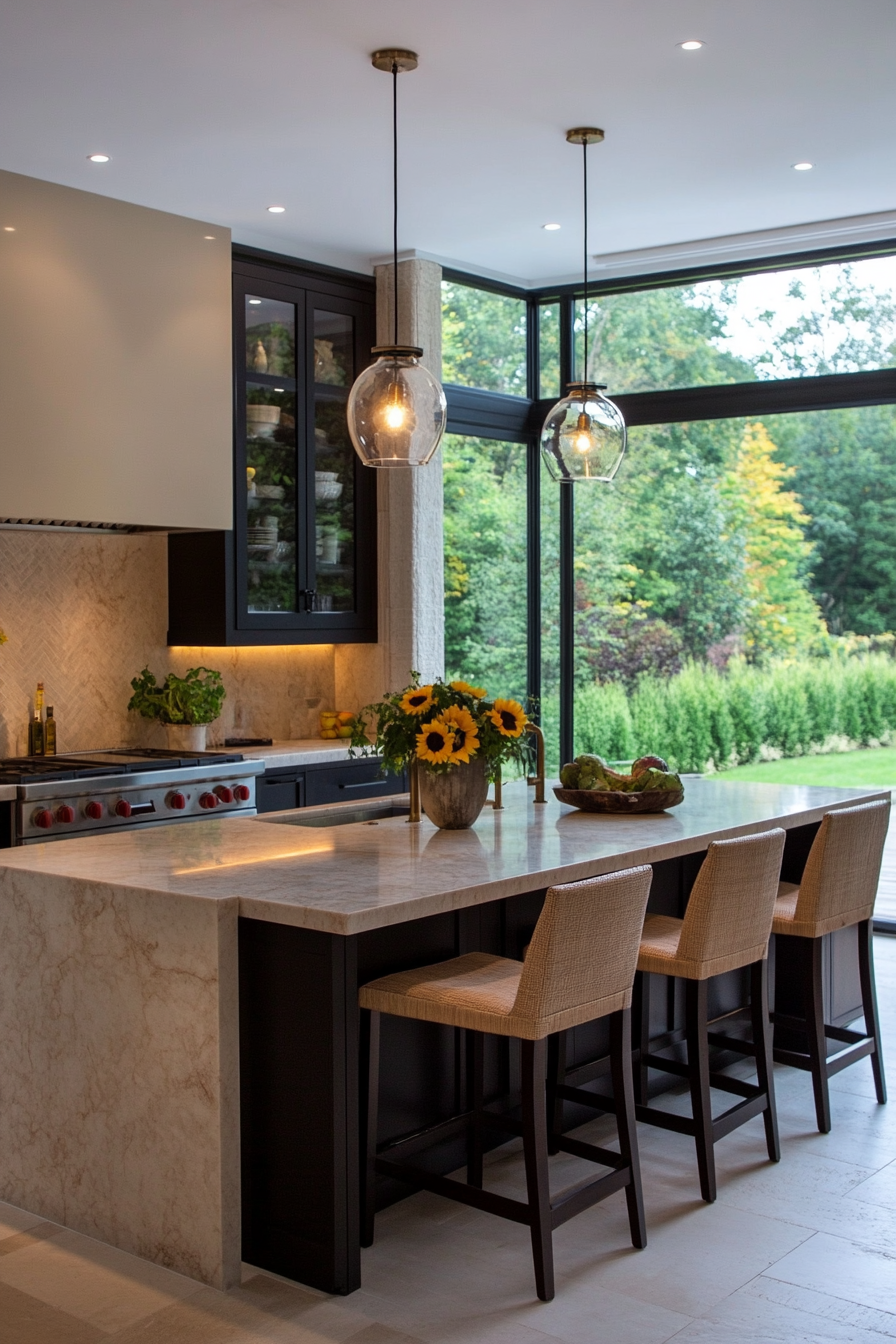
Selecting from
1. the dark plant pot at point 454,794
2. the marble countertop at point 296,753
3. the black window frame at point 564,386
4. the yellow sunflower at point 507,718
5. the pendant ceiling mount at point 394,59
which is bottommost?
the marble countertop at point 296,753

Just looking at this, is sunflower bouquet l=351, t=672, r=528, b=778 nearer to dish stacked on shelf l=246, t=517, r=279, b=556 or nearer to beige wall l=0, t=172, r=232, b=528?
beige wall l=0, t=172, r=232, b=528

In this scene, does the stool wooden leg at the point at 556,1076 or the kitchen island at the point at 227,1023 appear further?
the stool wooden leg at the point at 556,1076

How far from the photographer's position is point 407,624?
6.29 metres

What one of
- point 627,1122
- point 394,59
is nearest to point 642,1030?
point 627,1122

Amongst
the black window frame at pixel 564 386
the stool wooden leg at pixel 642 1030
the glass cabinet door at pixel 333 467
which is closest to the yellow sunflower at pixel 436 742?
the stool wooden leg at pixel 642 1030

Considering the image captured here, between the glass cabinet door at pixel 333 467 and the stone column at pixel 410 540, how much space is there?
0.17m

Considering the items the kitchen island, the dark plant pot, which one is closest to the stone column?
the dark plant pot

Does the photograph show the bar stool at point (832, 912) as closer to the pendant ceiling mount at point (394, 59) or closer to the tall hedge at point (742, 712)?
the tall hedge at point (742, 712)

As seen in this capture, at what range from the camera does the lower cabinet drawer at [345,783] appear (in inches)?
225

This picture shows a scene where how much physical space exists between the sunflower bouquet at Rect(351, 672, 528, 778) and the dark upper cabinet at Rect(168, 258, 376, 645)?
6.96ft

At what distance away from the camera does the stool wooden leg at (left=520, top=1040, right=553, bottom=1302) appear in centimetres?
285

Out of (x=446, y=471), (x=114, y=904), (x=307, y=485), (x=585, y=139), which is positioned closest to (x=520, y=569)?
(x=446, y=471)

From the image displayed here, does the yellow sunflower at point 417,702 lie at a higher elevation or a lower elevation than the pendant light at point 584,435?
lower

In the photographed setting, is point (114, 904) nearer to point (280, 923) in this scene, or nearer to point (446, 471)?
point (280, 923)
